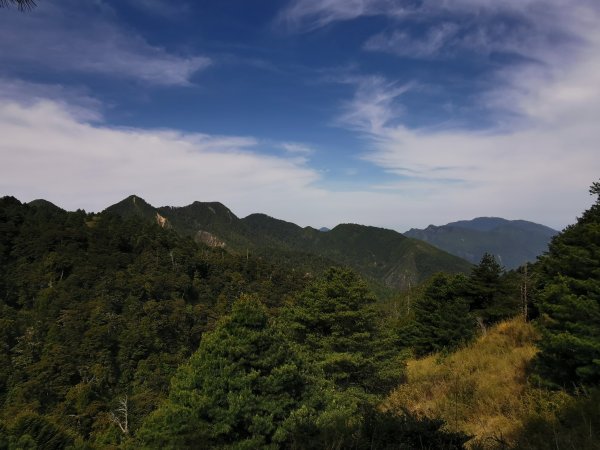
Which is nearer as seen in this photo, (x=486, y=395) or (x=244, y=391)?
(x=486, y=395)

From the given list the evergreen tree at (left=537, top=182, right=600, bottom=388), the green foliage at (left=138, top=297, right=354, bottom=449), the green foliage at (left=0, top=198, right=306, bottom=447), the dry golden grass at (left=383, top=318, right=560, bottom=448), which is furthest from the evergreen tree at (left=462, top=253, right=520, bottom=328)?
the green foliage at (left=0, top=198, right=306, bottom=447)

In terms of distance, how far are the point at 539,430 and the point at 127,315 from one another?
77.2 metres

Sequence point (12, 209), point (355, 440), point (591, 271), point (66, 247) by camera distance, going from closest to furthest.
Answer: point (355, 440) < point (591, 271) < point (66, 247) < point (12, 209)

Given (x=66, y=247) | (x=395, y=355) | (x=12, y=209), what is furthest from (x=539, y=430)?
(x=12, y=209)

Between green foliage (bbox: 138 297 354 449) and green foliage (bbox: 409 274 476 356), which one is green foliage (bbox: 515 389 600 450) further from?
green foliage (bbox: 409 274 476 356)

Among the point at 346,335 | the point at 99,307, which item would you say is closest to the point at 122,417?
the point at 99,307

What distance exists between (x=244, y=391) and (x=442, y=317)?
57.2ft

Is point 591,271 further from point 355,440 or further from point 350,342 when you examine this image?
point 350,342

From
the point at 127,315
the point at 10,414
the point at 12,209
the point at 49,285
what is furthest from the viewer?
the point at 12,209

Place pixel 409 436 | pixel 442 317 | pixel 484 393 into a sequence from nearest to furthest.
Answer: pixel 409 436
pixel 484 393
pixel 442 317

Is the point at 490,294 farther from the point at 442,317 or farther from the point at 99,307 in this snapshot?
the point at 99,307

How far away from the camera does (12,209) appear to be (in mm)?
113812

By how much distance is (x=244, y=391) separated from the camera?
1084cm

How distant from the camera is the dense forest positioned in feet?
18.0
